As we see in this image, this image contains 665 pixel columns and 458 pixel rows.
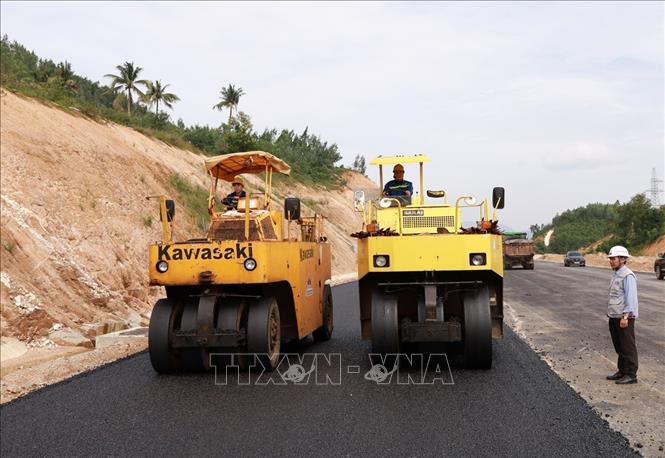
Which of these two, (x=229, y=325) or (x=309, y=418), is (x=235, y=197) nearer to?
(x=229, y=325)

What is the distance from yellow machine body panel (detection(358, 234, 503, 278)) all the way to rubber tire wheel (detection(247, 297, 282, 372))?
137 centimetres

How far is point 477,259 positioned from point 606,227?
3464 inches

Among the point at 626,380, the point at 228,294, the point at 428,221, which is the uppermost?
the point at 428,221

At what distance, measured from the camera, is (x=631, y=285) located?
705 centimetres

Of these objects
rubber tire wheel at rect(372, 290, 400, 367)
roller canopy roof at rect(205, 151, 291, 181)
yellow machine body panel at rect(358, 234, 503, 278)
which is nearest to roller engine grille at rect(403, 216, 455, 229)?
yellow machine body panel at rect(358, 234, 503, 278)

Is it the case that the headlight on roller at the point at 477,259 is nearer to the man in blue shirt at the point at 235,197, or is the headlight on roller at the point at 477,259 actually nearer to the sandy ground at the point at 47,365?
the man in blue shirt at the point at 235,197

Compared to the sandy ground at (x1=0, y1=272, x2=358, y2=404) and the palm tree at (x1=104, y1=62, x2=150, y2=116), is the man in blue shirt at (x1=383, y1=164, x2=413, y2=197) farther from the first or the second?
the palm tree at (x1=104, y1=62, x2=150, y2=116)

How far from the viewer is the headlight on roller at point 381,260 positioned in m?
7.33

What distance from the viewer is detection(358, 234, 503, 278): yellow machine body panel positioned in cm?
721

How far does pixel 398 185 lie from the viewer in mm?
9398

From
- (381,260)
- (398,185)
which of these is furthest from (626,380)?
(398,185)

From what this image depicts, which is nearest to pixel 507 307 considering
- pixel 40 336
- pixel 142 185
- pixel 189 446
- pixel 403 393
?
pixel 403 393

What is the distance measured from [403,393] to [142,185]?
18.1m

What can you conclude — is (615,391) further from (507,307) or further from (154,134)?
(154,134)
